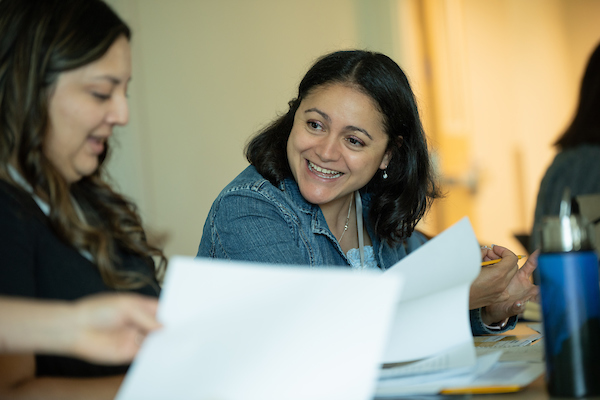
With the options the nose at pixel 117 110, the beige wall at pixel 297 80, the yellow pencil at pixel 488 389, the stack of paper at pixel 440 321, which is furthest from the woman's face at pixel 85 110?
the beige wall at pixel 297 80

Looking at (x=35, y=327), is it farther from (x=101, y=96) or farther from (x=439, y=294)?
(x=439, y=294)

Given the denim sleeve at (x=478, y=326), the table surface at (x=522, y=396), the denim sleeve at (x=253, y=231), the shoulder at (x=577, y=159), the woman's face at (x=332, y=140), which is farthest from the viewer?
the shoulder at (x=577, y=159)

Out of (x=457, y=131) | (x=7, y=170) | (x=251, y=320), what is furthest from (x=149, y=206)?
(x=457, y=131)

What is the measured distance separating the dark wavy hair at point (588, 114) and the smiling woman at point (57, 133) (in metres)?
1.95

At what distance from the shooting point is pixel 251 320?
588 millimetres

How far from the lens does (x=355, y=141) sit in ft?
5.21

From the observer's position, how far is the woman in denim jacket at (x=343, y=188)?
1354mm

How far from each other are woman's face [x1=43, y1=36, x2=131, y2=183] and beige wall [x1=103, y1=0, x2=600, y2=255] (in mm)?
1128

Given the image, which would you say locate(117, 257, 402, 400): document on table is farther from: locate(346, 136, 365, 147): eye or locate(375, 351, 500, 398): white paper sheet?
locate(346, 136, 365, 147): eye

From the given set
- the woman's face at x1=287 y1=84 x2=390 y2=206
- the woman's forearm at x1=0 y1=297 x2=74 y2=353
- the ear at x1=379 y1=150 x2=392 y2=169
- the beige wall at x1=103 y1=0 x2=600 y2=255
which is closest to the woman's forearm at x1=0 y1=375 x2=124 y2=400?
the woman's forearm at x1=0 y1=297 x2=74 y2=353

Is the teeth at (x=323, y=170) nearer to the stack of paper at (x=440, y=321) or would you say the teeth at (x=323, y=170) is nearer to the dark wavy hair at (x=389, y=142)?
the dark wavy hair at (x=389, y=142)

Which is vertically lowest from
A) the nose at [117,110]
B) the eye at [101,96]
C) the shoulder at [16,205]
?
the shoulder at [16,205]

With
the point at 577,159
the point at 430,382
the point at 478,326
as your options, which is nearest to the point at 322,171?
the point at 478,326

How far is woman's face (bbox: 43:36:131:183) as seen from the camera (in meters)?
0.86
